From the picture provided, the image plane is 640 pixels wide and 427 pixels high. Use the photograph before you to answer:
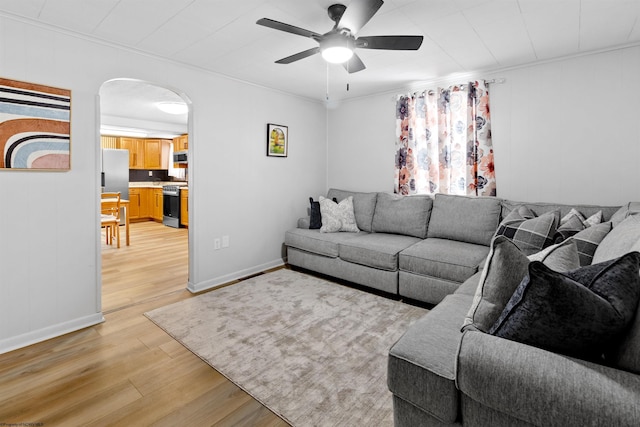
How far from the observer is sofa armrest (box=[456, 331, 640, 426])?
0.90 m

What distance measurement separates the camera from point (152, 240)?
6047 mm

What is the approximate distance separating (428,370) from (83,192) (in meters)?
2.87

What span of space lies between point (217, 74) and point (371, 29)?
1.86 meters

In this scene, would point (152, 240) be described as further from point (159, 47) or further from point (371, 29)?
point (371, 29)

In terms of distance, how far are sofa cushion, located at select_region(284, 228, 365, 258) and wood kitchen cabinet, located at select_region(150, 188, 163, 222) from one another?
517cm

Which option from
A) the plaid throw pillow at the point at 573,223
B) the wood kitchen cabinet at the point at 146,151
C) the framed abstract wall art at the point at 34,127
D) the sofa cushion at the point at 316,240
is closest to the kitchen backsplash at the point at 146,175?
the wood kitchen cabinet at the point at 146,151

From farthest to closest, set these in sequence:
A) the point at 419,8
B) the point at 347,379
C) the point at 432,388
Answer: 1. the point at 419,8
2. the point at 347,379
3. the point at 432,388

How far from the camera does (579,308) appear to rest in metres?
1.00

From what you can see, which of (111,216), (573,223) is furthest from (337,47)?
(111,216)

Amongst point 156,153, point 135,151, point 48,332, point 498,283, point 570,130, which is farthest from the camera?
point 156,153

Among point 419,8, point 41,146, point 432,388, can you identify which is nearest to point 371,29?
point 419,8

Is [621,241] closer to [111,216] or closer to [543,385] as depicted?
[543,385]

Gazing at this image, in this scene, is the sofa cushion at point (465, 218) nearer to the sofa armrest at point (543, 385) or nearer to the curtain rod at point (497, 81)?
the curtain rod at point (497, 81)

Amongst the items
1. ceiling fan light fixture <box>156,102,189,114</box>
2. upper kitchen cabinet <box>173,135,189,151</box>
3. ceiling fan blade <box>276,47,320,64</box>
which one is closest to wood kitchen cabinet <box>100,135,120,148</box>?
upper kitchen cabinet <box>173,135,189,151</box>
